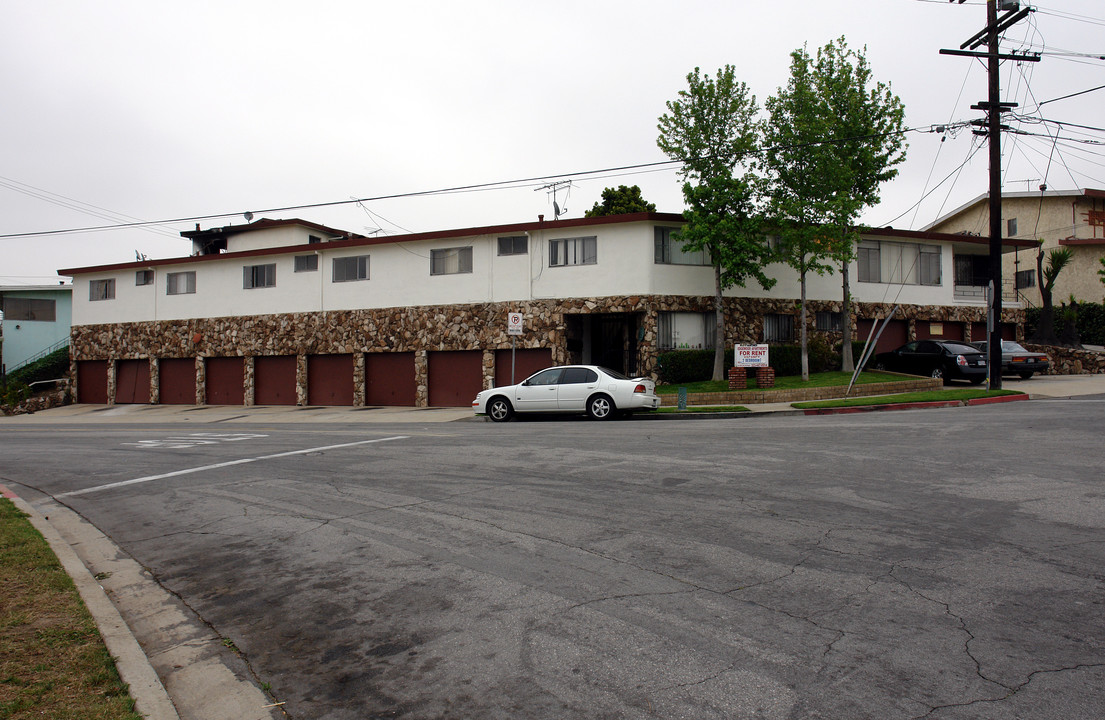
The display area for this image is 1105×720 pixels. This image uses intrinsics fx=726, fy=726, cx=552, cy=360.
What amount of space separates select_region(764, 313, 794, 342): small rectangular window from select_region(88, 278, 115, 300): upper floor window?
31.0 meters

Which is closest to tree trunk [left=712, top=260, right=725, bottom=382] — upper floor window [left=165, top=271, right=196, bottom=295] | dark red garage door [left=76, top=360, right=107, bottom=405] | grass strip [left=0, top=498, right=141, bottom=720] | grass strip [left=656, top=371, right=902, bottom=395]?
grass strip [left=656, top=371, right=902, bottom=395]

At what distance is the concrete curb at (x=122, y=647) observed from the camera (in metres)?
3.81

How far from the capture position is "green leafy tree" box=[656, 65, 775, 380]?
2398 cm

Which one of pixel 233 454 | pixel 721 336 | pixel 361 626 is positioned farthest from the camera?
pixel 721 336

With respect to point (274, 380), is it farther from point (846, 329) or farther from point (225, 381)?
point (846, 329)

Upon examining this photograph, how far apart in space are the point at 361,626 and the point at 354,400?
85.5 feet

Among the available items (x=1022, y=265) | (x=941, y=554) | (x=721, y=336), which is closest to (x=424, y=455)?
(x=941, y=554)

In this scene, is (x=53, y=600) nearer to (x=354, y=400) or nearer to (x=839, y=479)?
(x=839, y=479)

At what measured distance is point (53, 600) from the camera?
5.33 meters

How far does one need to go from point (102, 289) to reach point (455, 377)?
2041 centimetres

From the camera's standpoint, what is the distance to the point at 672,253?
26188 millimetres

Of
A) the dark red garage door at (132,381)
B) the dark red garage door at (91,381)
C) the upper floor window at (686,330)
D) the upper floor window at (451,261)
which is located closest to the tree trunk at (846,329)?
the upper floor window at (686,330)

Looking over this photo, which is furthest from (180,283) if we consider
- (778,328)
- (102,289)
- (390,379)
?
(778,328)

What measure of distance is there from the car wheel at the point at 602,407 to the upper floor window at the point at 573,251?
8.45 meters
